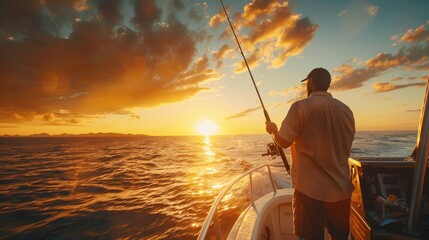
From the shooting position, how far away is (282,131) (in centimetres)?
189

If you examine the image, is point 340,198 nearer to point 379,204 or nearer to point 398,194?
point 379,204

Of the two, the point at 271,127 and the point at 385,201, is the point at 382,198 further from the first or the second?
the point at 271,127

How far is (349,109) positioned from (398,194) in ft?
4.64

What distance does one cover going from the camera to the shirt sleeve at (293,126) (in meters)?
1.86

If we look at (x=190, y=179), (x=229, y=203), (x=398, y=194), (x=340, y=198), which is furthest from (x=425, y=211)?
(x=190, y=179)

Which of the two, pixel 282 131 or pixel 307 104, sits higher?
pixel 307 104

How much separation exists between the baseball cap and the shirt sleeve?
42 cm

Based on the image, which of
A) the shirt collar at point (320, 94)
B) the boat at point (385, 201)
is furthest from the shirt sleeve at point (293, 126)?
the boat at point (385, 201)

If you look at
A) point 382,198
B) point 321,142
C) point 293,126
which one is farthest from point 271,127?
point 382,198

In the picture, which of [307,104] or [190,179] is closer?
[307,104]

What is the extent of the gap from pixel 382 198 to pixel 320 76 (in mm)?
1493

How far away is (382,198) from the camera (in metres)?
2.22

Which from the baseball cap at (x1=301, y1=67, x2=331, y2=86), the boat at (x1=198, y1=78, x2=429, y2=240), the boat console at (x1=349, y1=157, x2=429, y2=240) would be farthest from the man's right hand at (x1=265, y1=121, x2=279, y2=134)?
the boat console at (x1=349, y1=157, x2=429, y2=240)

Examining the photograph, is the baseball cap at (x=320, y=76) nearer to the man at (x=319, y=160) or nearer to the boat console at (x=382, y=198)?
the man at (x=319, y=160)
